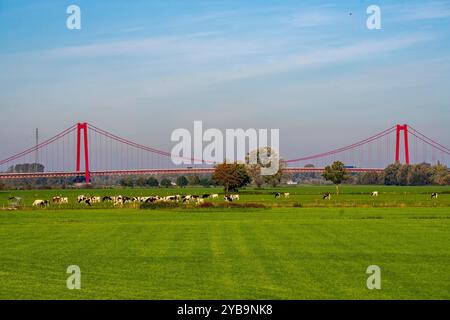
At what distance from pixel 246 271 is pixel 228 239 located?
840cm

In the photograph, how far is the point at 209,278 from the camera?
15.1m

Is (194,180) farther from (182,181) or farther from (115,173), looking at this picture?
(115,173)

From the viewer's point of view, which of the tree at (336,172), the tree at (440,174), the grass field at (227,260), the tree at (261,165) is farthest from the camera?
the tree at (440,174)

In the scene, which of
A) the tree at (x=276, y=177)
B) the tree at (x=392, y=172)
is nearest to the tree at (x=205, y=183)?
the tree at (x=392, y=172)

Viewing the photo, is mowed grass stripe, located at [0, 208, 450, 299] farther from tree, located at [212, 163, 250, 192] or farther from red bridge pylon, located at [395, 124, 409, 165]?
red bridge pylon, located at [395, 124, 409, 165]

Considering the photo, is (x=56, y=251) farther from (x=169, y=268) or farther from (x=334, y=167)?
(x=334, y=167)

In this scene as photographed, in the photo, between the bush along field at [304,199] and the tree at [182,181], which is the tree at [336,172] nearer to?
the bush along field at [304,199]

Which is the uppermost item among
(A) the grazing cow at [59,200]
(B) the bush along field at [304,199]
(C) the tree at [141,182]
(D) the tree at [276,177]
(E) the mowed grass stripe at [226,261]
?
(D) the tree at [276,177]

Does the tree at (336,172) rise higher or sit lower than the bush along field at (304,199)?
higher

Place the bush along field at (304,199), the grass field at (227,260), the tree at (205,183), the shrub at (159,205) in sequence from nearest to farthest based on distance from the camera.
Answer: the grass field at (227,260) → the shrub at (159,205) → the bush along field at (304,199) → the tree at (205,183)

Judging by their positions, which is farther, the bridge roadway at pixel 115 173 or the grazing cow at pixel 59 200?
the bridge roadway at pixel 115 173

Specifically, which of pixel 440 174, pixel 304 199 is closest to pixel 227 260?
pixel 304 199
